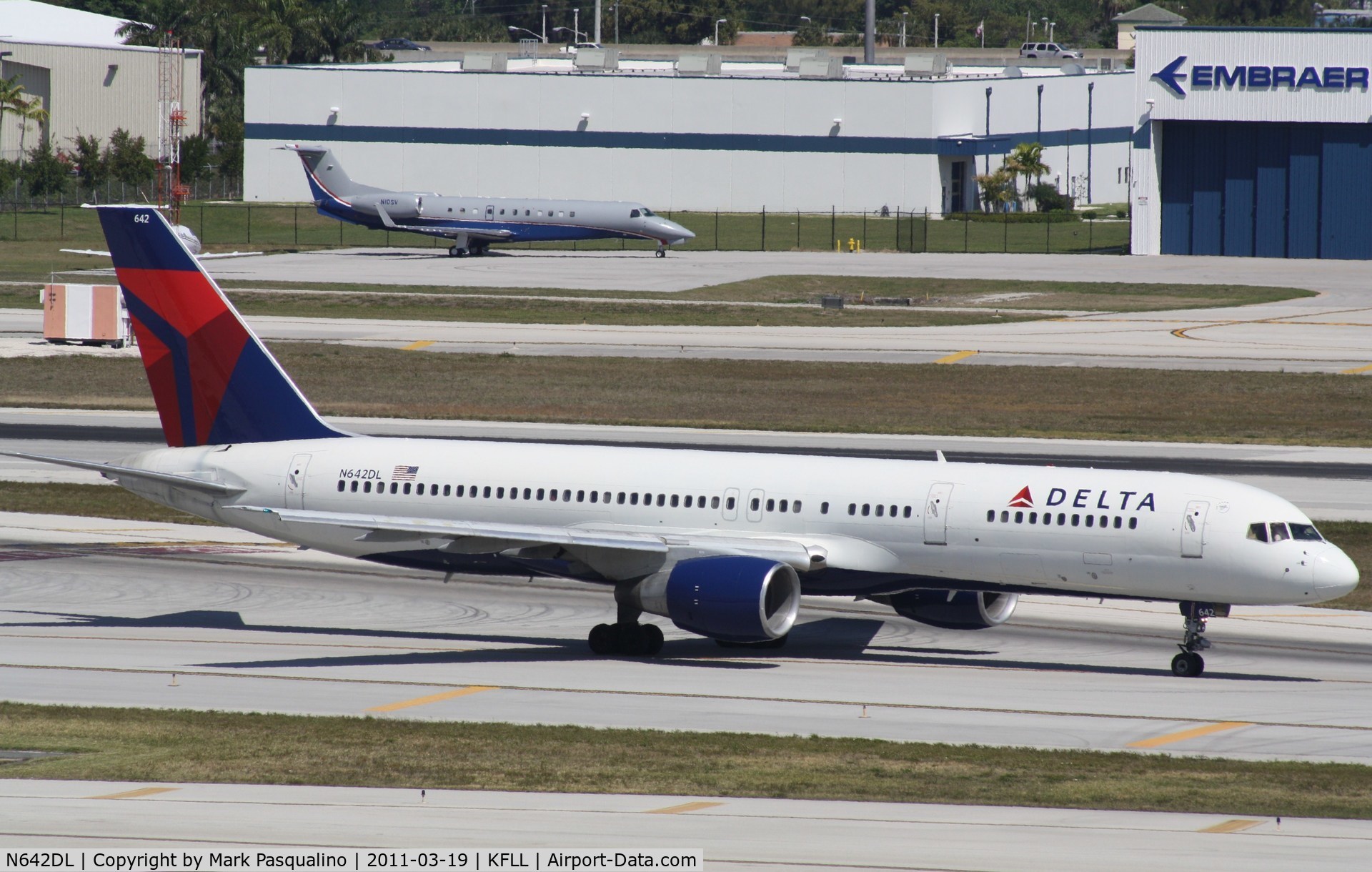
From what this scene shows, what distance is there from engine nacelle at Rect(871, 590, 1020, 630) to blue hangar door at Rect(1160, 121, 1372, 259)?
87231 millimetres

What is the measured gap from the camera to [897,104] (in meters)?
151

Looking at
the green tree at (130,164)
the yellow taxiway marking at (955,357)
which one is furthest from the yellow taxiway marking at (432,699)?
the green tree at (130,164)

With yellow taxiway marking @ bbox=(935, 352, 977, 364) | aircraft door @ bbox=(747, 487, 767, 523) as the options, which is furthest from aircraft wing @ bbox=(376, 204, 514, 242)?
aircraft door @ bbox=(747, 487, 767, 523)

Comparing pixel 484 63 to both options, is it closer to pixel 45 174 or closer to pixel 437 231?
pixel 45 174

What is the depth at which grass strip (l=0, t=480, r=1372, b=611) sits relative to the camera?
39.9m

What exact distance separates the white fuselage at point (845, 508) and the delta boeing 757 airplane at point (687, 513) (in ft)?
0.12

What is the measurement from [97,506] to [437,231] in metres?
76.1

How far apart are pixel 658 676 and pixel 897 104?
420 feet

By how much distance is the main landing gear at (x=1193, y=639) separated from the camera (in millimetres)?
28828

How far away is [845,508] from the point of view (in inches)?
1190

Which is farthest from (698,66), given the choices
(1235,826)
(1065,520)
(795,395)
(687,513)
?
(1235,826)

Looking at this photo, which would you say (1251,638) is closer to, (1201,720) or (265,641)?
(1201,720)

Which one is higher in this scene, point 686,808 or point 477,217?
point 477,217

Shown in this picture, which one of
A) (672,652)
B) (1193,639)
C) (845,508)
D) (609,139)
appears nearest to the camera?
(1193,639)
